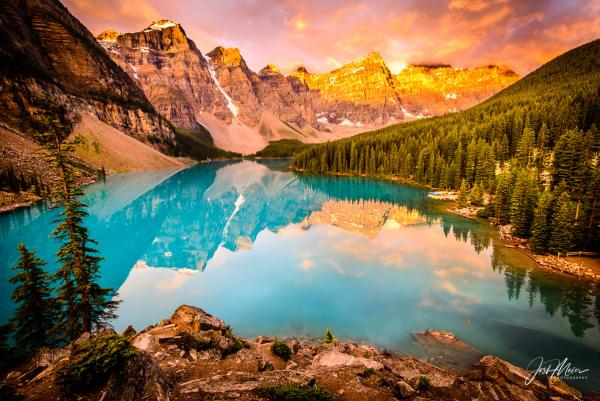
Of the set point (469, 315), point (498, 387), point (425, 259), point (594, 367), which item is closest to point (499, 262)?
point (425, 259)

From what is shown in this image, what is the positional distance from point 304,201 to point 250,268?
4855cm

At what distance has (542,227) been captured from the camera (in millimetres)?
37812

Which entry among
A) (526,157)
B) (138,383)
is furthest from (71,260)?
(526,157)

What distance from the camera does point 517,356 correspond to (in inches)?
802

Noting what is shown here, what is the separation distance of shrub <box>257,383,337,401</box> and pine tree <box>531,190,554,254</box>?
132ft

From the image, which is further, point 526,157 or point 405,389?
point 526,157

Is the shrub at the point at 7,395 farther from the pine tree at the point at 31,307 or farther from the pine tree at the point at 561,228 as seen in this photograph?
the pine tree at the point at 561,228

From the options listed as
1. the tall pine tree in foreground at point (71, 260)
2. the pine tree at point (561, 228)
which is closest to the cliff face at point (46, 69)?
the tall pine tree in foreground at point (71, 260)

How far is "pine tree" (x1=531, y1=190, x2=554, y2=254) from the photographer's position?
3775cm

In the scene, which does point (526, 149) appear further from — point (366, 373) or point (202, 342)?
point (202, 342)

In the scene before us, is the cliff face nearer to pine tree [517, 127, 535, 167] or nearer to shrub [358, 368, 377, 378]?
shrub [358, 368, 377, 378]

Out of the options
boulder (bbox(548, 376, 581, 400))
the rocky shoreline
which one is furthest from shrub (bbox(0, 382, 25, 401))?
boulder (bbox(548, 376, 581, 400))
